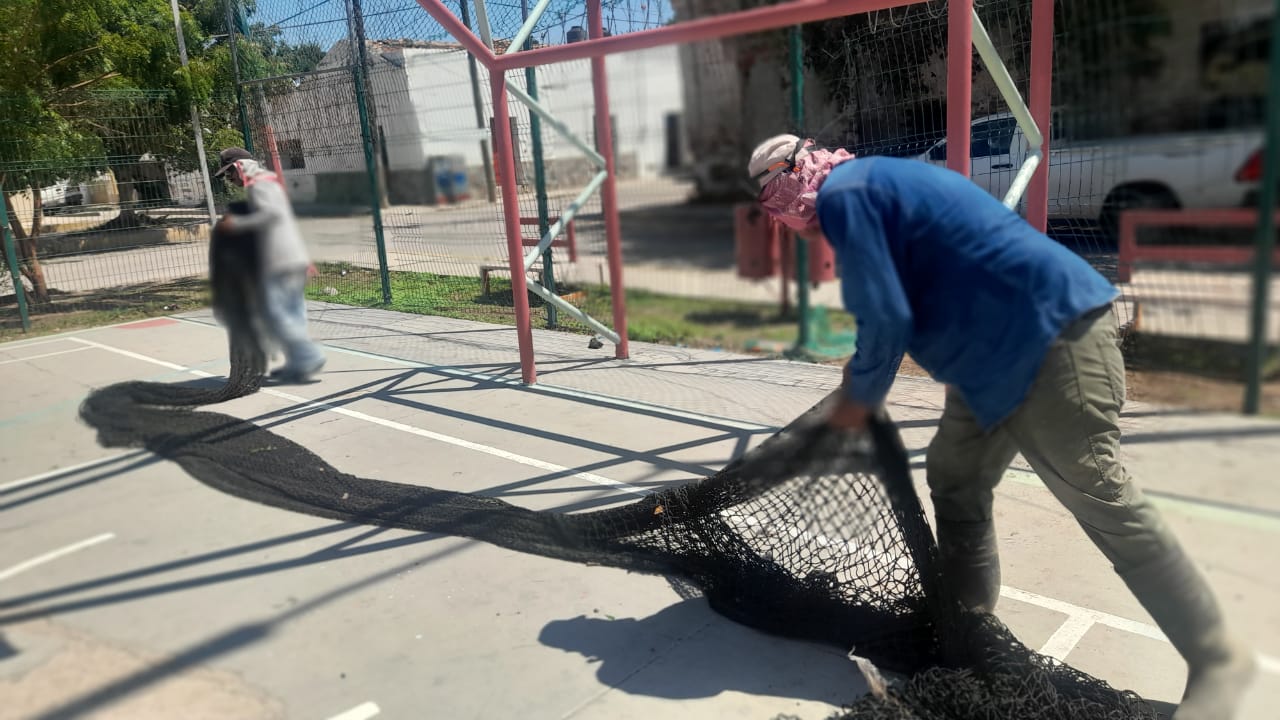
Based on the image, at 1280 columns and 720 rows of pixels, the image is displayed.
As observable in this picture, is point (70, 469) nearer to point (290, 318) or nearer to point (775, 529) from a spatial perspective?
point (290, 318)

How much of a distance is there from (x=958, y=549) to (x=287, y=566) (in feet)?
7.90

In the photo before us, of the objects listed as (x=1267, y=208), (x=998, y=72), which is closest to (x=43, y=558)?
(x=1267, y=208)

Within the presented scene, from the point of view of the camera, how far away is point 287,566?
3.18 m

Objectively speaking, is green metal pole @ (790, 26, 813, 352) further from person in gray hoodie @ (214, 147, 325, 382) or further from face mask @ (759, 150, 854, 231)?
person in gray hoodie @ (214, 147, 325, 382)

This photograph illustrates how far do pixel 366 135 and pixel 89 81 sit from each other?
68 cm

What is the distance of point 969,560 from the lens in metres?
2.50

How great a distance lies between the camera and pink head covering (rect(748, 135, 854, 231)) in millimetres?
2240

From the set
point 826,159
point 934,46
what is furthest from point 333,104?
point 934,46

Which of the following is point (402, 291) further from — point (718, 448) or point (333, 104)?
point (718, 448)

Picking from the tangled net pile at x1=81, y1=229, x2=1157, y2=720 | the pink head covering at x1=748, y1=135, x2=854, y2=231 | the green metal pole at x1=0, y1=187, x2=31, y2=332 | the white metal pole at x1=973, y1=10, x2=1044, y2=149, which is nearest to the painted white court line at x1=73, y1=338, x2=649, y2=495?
the tangled net pile at x1=81, y1=229, x2=1157, y2=720

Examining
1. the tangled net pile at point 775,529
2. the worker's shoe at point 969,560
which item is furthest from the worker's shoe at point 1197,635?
the worker's shoe at point 969,560

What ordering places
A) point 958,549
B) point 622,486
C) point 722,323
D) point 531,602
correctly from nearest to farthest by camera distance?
point 958,549 < point 531,602 < point 622,486 < point 722,323

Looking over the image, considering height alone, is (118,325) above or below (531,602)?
above

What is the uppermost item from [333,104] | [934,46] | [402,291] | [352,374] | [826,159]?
[934,46]
